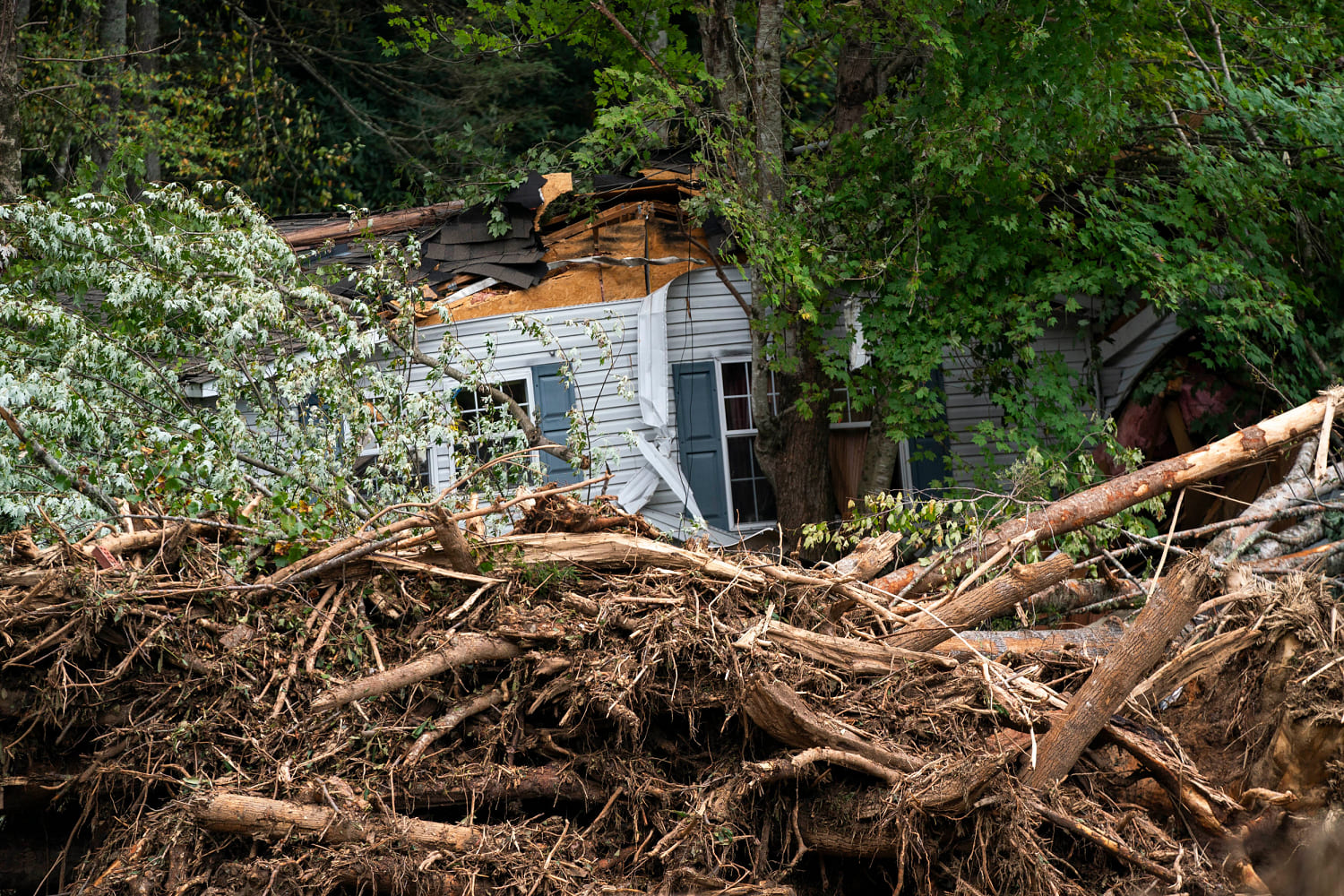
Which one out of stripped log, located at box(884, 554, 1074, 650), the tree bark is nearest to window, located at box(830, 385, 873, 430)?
the tree bark

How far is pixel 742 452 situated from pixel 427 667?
7.01 metres

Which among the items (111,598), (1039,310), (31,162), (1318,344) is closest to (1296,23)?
(1318,344)

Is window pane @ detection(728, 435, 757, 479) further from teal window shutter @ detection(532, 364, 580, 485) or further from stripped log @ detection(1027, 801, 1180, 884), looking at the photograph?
stripped log @ detection(1027, 801, 1180, 884)

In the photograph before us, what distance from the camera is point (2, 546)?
439 centimetres

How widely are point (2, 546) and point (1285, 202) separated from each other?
32.9 feet

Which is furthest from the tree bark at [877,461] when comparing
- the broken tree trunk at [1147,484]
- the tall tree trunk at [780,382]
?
the broken tree trunk at [1147,484]

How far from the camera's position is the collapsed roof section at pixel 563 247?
34.5 ft

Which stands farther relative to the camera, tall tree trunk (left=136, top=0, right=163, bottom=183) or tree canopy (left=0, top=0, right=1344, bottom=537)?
tall tree trunk (left=136, top=0, right=163, bottom=183)

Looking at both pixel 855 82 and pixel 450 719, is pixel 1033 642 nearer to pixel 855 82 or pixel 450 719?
pixel 450 719

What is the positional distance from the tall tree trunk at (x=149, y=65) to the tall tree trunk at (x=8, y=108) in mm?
2950

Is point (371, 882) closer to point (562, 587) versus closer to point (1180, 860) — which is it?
point (562, 587)

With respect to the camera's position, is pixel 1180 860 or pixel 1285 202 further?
pixel 1285 202

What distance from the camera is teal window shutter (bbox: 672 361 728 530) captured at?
1071 cm

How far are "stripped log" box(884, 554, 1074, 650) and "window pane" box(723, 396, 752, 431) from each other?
6022mm
